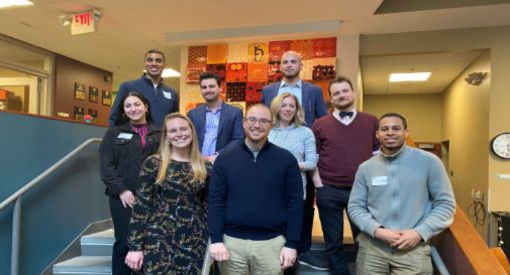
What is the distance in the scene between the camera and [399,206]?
6.73ft

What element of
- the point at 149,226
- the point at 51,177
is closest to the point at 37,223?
the point at 51,177

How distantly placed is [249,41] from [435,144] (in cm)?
679

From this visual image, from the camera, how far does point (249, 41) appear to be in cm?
625

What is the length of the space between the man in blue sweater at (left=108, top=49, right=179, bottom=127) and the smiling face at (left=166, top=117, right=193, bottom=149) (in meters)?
0.92

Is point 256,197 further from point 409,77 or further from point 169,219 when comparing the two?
point 409,77

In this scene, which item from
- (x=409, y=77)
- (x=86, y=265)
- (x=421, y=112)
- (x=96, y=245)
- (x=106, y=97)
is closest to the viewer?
(x=86, y=265)

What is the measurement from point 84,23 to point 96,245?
10.4ft

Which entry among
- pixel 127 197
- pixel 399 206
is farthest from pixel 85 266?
pixel 399 206

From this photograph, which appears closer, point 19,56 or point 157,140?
point 157,140

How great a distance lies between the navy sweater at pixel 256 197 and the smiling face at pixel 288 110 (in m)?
0.51

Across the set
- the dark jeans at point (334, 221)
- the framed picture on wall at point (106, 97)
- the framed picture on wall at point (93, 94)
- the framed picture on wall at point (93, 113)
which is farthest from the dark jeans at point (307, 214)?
the framed picture on wall at point (106, 97)

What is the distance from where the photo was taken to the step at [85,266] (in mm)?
3047

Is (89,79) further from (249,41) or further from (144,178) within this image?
(144,178)

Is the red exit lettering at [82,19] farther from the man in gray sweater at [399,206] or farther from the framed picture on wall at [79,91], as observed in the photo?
the man in gray sweater at [399,206]
